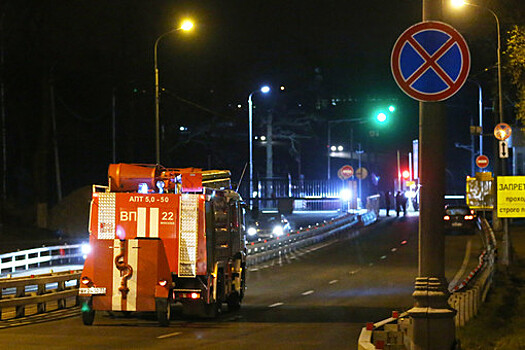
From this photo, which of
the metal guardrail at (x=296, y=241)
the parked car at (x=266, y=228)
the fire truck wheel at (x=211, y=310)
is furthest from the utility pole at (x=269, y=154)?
the fire truck wheel at (x=211, y=310)

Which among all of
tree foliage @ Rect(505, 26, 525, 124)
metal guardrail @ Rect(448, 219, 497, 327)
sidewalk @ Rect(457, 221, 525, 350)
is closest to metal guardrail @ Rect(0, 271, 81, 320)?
metal guardrail @ Rect(448, 219, 497, 327)

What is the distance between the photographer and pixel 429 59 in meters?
9.07

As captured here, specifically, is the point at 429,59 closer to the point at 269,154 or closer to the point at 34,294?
the point at 34,294

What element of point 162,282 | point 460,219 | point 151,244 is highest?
point 151,244

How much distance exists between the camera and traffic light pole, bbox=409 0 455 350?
9141 mm

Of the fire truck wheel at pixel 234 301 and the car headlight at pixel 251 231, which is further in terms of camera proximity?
the car headlight at pixel 251 231

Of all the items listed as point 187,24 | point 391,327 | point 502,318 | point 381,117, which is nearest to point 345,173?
point 381,117

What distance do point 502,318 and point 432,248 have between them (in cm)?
962

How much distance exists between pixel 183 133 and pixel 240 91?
5.00 metres

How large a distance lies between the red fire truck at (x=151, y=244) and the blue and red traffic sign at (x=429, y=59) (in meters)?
9.05

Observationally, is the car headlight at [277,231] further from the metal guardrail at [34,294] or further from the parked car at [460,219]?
the metal guardrail at [34,294]

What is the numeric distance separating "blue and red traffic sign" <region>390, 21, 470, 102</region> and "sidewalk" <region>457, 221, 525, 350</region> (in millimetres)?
4439

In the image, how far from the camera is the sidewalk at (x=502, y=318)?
12.9 m

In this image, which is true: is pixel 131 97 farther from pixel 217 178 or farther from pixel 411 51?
pixel 411 51
